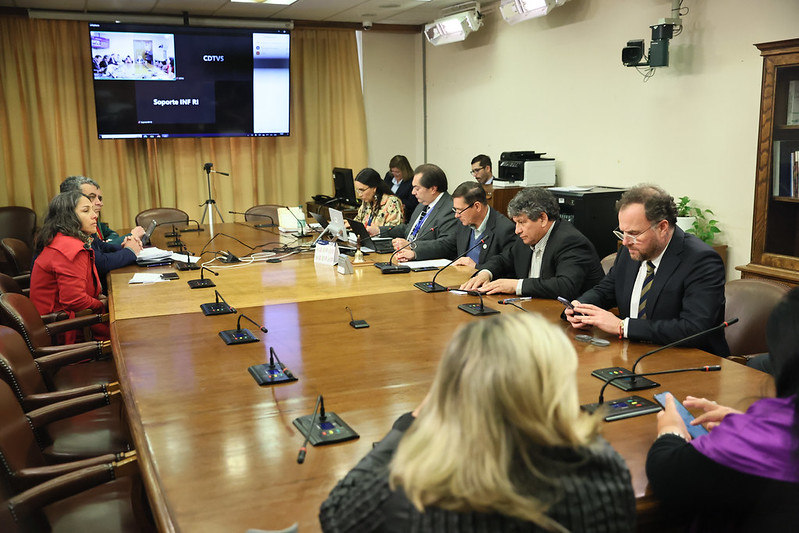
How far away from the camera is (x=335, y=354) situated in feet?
8.33

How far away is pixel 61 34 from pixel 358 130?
330 centimetres

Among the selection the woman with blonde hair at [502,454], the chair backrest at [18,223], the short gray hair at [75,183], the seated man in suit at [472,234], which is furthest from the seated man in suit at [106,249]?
the woman with blonde hair at [502,454]

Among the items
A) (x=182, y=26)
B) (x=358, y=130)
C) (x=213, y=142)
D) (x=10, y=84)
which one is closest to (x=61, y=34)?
(x=10, y=84)

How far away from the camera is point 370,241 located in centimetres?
496

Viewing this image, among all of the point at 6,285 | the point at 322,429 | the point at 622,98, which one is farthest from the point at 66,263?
the point at 622,98

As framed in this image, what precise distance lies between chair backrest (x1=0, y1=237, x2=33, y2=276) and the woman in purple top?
15.2 ft

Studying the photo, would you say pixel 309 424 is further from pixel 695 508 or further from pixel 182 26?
pixel 182 26

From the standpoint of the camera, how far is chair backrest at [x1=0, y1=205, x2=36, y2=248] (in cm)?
677

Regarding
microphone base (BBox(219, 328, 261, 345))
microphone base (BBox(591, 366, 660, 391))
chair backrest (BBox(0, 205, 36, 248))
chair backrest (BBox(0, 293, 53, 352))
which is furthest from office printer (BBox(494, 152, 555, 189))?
chair backrest (BBox(0, 205, 36, 248))

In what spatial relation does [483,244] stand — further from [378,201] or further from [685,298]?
[378,201]

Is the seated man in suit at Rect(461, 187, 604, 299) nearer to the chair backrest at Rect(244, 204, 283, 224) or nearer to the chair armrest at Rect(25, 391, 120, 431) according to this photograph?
the chair armrest at Rect(25, 391, 120, 431)

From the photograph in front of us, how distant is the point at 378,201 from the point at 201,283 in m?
2.61

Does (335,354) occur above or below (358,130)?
below

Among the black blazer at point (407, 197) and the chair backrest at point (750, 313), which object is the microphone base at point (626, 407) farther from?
the black blazer at point (407, 197)
